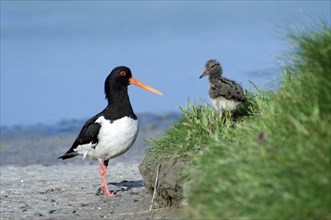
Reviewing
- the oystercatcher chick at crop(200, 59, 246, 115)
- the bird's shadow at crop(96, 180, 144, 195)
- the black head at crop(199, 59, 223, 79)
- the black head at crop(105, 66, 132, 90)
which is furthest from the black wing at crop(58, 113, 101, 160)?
the oystercatcher chick at crop(200, 59, 246, 115)

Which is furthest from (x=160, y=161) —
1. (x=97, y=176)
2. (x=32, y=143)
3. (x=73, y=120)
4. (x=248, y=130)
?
(x=73, y=120)

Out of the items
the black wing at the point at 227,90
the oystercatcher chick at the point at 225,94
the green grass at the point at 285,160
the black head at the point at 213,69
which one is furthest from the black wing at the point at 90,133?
the green grass at the point at 285,160

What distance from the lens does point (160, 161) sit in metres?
9.41

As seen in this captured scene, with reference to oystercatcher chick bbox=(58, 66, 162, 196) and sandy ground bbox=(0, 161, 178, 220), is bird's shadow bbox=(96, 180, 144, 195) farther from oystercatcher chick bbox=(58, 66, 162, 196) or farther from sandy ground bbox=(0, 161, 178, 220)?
oystercatcher chick bbox=(58, 66, 162, 196)

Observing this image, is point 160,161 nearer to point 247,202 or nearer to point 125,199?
point 125,199

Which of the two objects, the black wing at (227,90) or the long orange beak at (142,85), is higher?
the long orange beak at (142,85)

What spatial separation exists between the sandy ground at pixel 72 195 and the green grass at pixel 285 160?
87.6 inches

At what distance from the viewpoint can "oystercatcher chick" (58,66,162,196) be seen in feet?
39.1

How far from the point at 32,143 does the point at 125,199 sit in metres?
11.8

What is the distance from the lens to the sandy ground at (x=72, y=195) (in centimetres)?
1009

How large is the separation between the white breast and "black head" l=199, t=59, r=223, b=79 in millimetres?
2046

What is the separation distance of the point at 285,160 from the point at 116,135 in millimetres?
5940

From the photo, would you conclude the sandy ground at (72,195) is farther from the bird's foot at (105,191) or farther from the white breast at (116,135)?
the white breast at (116,135)

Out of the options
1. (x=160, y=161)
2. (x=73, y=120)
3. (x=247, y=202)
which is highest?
(x=73, y=120)
